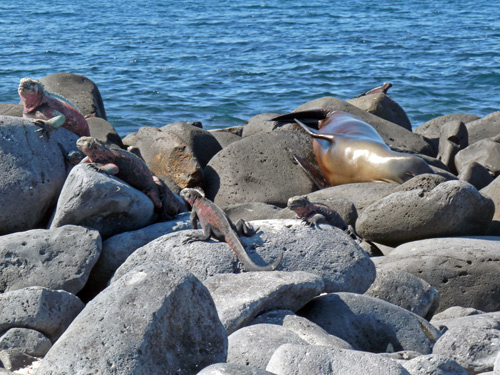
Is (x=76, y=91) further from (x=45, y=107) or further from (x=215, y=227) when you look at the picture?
(x=215, y=227)

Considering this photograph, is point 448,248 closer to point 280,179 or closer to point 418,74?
point 280,179

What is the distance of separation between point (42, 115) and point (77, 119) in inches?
13.2

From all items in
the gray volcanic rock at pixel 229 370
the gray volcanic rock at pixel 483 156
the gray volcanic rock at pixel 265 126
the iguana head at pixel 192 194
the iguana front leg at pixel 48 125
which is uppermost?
the gray volcanic rock at pixel 229 370

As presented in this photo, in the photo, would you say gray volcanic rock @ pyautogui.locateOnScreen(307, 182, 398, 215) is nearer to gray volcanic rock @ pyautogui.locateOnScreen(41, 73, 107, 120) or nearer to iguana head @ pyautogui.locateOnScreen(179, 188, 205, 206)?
iguana head @ pyautogui.locateOnScreen(179, 188, 205, 206)

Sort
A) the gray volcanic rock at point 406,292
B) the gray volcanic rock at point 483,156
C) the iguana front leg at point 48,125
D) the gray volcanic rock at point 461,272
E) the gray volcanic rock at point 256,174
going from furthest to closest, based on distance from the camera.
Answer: the gray volcanic rock at point 483,156
the gray volcanic rock at point 256,174
the iguana front leg at point 48,125
the gray volcanic rock at point 461,272
the gray volcanic rock at point 406,292

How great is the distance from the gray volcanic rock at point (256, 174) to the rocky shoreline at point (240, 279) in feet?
0.08

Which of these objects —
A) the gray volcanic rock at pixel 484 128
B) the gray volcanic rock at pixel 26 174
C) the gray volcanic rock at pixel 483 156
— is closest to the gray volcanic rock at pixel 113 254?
the gray volcanic rock at pixel 26 174

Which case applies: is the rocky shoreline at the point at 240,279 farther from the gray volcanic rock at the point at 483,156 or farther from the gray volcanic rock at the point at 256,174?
the gray volcanic rock at the point at 483,156

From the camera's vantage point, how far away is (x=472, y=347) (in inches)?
190

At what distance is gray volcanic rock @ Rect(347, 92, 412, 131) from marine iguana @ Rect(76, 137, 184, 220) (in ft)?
21.4

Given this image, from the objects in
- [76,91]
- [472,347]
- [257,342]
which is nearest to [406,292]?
[472,347]

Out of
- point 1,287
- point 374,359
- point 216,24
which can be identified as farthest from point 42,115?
point 216,24

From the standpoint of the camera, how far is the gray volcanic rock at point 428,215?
7.59 meters

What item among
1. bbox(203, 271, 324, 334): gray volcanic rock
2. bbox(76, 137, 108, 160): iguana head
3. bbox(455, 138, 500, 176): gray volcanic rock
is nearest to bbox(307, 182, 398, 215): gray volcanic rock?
bbox(455, 138, 500, 176): gray volcanic rock
